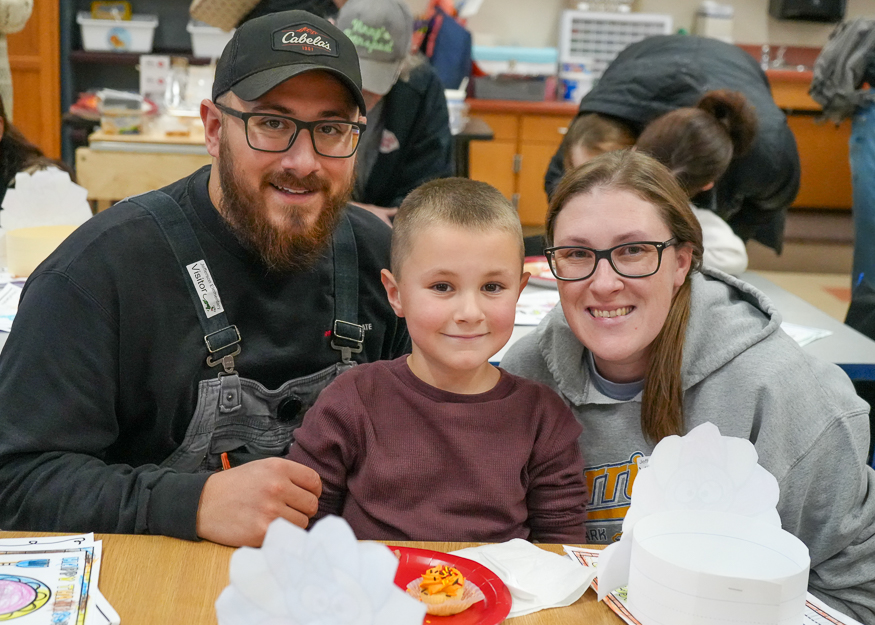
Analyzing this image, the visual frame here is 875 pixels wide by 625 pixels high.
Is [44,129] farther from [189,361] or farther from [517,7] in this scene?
[189,361]

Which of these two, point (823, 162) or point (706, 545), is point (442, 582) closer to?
point (706, 545)

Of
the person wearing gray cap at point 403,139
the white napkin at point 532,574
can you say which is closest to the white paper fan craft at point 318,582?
the white napkin at point 532,574

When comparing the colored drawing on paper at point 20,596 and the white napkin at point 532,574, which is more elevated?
the colored drawing on paper at point 20,596

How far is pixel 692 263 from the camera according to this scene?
1.64 m

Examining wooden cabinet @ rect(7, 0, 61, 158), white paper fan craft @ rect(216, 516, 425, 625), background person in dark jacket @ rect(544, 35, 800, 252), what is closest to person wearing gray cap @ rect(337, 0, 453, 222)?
background person in dark jacket @ rect(544, 35, 800, 252)

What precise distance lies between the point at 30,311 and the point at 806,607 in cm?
126

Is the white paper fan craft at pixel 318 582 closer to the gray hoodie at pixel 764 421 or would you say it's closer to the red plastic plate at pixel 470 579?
the red plastic plate at pixel 470 579

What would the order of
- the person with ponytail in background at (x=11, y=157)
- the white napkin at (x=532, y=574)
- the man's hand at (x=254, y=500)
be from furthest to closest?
the person with ponytail in background at (x=11, y=157) < the man's hand at (x=254, y=500) < the white napkin at (x=532, y=574)

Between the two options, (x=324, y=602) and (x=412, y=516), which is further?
(x=412, y=516)

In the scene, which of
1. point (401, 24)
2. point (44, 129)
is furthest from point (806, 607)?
point (44, 129)

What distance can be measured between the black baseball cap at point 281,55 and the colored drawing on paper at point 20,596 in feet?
2.93

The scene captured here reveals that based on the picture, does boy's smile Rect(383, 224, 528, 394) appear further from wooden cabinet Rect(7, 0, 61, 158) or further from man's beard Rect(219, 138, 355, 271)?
wooden cabinet Rect(7, 0, 61, 158)

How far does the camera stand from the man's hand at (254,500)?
50.3 inches

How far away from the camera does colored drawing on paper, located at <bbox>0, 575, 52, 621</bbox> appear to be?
1.05 metres
